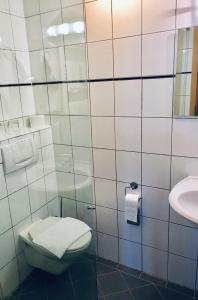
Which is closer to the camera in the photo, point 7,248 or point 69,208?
point 7,248

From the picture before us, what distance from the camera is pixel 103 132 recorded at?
1.83 m

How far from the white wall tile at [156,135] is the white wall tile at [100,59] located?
437 mm

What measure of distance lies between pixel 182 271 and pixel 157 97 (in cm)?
130

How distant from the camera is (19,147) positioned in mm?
1699

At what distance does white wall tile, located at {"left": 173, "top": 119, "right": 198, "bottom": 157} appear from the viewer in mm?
1503

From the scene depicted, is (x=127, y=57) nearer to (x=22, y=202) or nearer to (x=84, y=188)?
(x=84, y=188)

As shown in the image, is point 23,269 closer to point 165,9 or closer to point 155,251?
point 155,251

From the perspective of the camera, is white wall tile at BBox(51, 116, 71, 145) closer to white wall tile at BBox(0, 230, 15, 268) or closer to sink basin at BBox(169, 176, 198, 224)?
white wall tile at BBox(0, 230, 15, 268)

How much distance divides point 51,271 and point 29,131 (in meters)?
1.09

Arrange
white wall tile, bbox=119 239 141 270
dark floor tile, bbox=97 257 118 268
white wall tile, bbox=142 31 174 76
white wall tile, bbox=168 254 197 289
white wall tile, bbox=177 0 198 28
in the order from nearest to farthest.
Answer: white wall tile, bbox=177 0 198 28, white wall tile, bbox=142 31 174 76, white wall tile, bbox=168 254 197 289, white wall tile, bbox=119 239 141 270, dark floor tile, bbox=97 257 118 268

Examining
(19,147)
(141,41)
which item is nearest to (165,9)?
(141,41)

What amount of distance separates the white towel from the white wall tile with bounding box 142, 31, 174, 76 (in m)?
1.22

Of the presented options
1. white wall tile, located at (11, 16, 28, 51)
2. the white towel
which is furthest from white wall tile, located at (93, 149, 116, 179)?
white wall tile, located at (11, 16, 28, 51)

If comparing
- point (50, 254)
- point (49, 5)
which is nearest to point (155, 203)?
point (50, 254)
